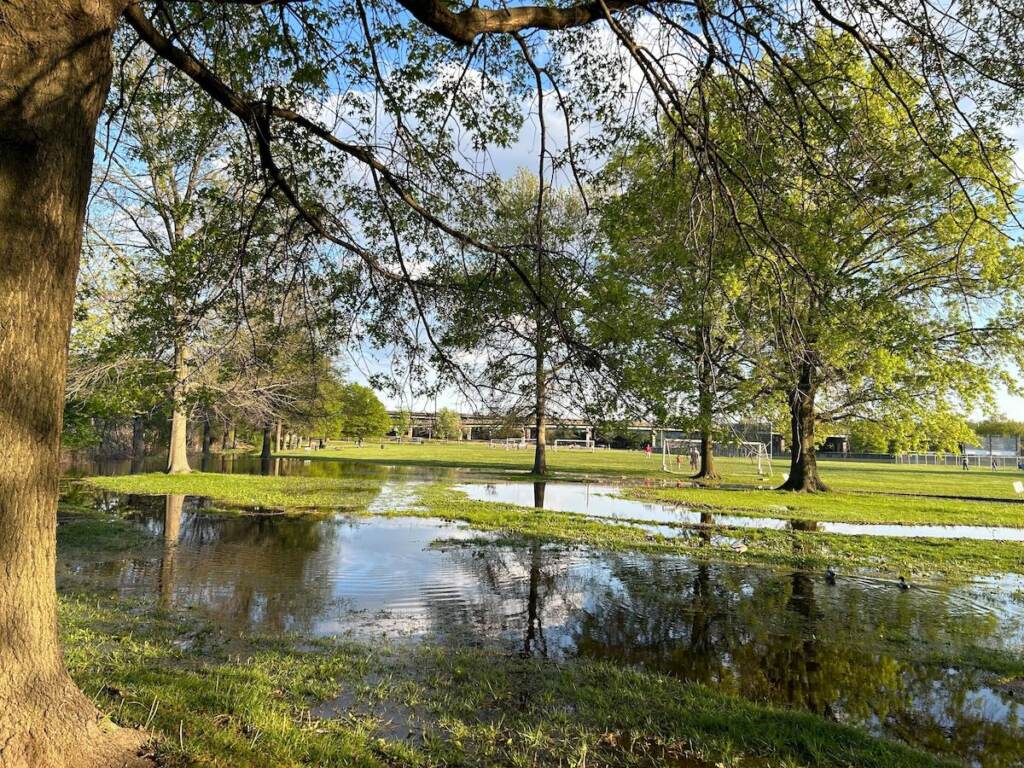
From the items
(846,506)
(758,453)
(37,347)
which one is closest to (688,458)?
(846,506)

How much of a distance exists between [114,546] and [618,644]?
8920 millimetres

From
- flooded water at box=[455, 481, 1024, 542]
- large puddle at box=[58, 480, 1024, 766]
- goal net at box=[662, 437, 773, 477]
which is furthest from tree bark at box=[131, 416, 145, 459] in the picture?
large puddle at box=[58, 480, 1024, 766]

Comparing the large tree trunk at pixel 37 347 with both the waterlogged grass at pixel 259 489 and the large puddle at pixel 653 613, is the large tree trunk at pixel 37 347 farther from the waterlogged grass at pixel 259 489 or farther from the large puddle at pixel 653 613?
the waterlogged grass at pixel 259 489

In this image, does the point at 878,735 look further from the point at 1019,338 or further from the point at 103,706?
the point at 1019,338

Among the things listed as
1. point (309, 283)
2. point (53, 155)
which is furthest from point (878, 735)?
point (309, 283)

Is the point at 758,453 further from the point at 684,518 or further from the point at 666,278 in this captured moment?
the point at 666,278

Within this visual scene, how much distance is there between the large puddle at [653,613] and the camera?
5289 mm

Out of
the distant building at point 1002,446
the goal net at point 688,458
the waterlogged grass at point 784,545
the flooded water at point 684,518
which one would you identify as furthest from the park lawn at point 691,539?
the distant building at point 1002,446

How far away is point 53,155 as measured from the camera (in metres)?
2.80

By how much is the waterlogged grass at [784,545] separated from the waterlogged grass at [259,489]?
3.69m

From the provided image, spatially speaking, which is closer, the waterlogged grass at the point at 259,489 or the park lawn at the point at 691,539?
the park lawn at the point at 691,539

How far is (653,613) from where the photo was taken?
24.7ft

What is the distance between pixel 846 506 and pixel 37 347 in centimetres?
2061

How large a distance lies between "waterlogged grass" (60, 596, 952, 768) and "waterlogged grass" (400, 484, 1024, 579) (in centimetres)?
636
